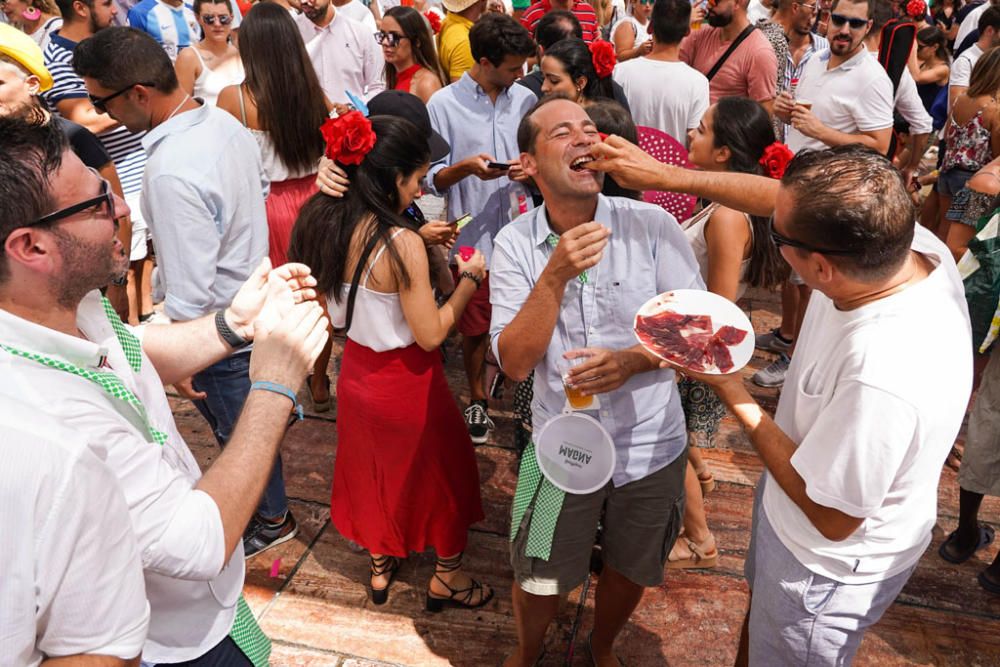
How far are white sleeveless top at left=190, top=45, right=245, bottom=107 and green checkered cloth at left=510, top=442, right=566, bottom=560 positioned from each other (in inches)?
162

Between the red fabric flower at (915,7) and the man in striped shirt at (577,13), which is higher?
the man in striped shirt at (577,13)

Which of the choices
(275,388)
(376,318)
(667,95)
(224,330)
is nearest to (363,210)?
(376,318)

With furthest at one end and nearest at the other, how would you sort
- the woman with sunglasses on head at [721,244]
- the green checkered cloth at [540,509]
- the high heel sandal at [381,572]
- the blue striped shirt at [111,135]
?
the blue striped shirt at [111,135] → the high heel sandal at [381,572] → the woman with sunglasses on head at [721,244] → the green checkered cloth at [540,509]

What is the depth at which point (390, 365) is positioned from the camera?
9.47 feet

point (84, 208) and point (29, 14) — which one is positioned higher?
point (84, 208)

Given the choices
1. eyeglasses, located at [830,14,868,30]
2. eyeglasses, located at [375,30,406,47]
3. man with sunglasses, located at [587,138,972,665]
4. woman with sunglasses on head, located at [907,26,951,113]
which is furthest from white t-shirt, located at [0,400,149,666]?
woman with sunglasses on head, located at [907,26,951,113]

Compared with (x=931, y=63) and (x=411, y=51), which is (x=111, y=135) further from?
(x=931, y=63)

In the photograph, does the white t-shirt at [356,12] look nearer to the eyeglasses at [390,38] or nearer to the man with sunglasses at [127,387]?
the eyeglasses at [390,38]

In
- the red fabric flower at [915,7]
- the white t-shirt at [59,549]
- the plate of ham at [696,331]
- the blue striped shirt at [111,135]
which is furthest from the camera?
the red fabric flower at [915,7]

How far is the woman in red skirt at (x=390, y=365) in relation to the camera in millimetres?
2701

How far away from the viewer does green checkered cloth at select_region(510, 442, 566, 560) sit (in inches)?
94.3

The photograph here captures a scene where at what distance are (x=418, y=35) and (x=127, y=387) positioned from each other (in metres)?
4.62

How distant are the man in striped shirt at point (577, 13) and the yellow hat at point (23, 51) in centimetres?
436

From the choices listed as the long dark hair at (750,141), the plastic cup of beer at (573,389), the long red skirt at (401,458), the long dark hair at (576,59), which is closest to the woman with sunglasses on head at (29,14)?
the long dark hair at (576,59)
